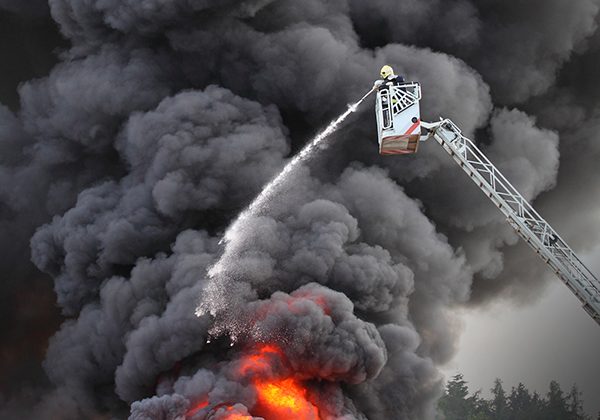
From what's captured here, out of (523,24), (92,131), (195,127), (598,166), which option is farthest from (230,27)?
(598,166)

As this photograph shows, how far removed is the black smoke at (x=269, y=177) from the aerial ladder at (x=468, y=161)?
6817mm

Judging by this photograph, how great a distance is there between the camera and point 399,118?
905 inches

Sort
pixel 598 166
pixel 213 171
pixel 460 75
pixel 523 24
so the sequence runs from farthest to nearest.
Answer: pixel 598 166, pixel 523 24, pixel 460 75, pixel 213 171

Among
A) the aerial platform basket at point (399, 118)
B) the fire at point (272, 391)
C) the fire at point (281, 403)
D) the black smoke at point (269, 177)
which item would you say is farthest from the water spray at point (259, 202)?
the fire at point (281, 403)

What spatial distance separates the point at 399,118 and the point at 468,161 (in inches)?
102

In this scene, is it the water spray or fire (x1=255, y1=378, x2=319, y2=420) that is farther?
the water spray

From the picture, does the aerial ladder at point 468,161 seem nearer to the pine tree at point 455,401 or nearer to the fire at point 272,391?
the fire at point 272,391

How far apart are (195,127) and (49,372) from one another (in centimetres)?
1448

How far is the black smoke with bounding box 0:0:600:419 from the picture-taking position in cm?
2789

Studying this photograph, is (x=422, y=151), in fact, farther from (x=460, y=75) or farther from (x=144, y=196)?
(x=144, y=196)

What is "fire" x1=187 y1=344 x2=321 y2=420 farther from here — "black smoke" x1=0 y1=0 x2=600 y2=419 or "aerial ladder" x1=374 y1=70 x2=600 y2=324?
"aerial ladder" x1=374 y1=70 x2=600 y2=324

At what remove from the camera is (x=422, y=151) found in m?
33.6

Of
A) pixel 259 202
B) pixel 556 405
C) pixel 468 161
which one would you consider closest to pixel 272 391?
pixel 259 202

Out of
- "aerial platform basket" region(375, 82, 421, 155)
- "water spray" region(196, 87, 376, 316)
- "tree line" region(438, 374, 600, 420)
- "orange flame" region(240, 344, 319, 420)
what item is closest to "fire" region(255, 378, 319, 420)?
"orange flame" region(240, 344, 319, 420)
